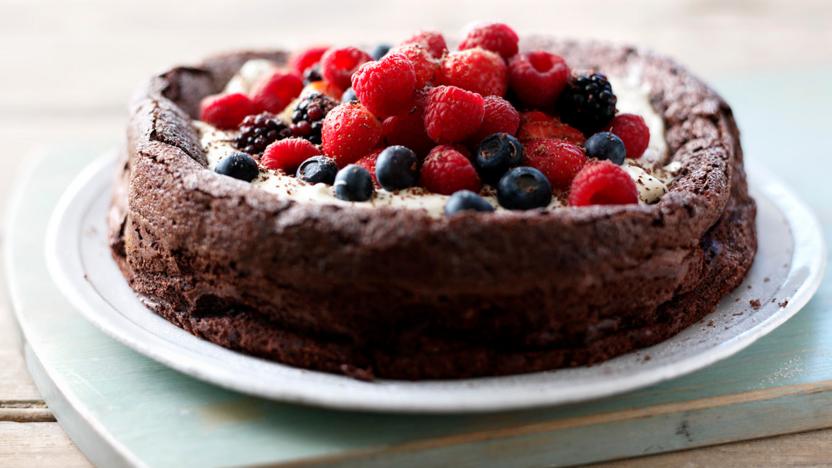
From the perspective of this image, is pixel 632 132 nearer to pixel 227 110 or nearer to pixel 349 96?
pixel 349 96

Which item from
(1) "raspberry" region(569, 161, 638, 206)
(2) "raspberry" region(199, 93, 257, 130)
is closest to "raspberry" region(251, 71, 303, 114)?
(2) "raspberry" region(199, 93, 257, 130)

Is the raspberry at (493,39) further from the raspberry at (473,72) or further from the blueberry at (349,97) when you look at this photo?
the blueberry at (349,97)

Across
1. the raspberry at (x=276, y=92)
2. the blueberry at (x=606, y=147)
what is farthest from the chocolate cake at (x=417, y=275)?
the raspberry at (x=276, y=92)

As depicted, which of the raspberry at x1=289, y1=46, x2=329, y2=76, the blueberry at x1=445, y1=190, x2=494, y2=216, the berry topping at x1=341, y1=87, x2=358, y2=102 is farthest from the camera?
the raspberry at x1=289, y1=46, x2=329, y2=76

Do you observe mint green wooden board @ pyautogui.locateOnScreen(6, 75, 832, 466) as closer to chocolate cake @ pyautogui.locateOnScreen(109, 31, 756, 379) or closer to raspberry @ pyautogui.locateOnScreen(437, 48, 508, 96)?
chocolate cake @ pyautogui.locateOnScreen(109, 31, 756, 379)

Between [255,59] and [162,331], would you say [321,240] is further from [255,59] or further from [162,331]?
[255,59]

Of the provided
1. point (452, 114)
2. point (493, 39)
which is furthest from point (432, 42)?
point (452, 114)
